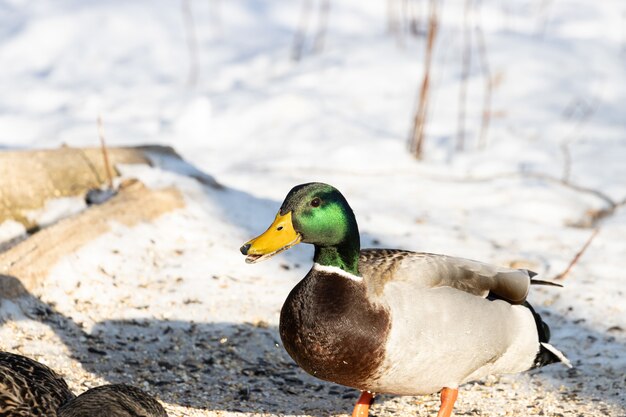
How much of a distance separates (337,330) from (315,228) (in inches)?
14.8

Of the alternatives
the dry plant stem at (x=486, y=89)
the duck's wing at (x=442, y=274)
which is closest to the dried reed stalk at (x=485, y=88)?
the dry plant stem at (x=486, y=89)

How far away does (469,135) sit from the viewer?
833cm

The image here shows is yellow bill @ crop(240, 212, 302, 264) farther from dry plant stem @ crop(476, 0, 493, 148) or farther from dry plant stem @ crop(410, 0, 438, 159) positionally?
dry plant stem @ crop(476, 0, 493, 148)

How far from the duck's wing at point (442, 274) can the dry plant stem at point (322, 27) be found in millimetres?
6880

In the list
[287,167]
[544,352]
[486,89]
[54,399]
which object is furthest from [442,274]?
[486,89]

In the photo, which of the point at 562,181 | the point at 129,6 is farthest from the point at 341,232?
the point at 129,6

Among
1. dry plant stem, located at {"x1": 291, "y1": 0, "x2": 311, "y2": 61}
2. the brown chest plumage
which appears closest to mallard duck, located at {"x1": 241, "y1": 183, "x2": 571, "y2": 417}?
the brown chest plumage

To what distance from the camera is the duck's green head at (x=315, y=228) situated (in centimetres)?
328

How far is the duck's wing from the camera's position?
11.4 ft

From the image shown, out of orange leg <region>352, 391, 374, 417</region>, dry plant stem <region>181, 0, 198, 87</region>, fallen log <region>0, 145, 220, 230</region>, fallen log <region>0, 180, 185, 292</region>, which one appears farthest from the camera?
dry plant stem <region>181, 0, 198, 87</region>

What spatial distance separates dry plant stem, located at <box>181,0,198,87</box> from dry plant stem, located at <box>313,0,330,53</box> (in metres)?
1.35

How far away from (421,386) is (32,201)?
2738 millimetres

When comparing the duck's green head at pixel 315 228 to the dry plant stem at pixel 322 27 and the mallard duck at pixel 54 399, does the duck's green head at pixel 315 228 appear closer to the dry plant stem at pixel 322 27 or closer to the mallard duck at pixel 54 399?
the mallard duck at pixel 54 399

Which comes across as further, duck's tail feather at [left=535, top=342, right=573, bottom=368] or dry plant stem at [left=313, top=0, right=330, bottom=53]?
dry plant stem at [left=313, top=0, right=330, bottom=53]
